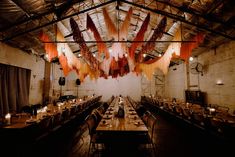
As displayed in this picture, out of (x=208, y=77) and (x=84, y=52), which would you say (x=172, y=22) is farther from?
(x=84, y=52)

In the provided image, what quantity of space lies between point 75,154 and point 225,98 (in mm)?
6138

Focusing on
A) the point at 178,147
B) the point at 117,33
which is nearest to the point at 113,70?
the point at 117,33

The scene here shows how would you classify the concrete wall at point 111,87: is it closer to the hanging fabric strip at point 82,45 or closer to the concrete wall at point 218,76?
the concrete wall at point 218,76

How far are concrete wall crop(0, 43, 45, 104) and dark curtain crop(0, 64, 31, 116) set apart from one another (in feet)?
0.86

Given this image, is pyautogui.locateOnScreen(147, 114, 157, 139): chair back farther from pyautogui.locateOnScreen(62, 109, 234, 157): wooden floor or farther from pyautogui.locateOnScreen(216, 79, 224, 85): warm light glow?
pyautogui.locateOnScreen(216, 79, 224, 85): warm light glow

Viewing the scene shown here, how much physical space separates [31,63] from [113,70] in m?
4.52

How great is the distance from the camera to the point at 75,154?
404cm

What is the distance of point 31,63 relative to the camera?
879cm

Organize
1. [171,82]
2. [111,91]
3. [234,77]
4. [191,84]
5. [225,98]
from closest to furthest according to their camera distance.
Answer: [234,77]
[225,98]
[191,84]
[171,82]
[111,91]

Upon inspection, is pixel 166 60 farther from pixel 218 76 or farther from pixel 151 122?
pixel 218 76

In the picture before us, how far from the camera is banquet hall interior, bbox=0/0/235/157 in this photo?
3.84 m

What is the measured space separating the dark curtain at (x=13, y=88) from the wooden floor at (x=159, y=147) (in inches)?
106

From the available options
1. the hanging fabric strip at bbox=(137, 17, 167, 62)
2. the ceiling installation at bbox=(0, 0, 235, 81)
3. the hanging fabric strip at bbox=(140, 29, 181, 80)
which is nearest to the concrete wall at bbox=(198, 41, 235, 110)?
the ceiling installation at bbox=(0, 0, 235, 81)

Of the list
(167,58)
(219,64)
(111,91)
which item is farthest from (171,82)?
(167,58)
